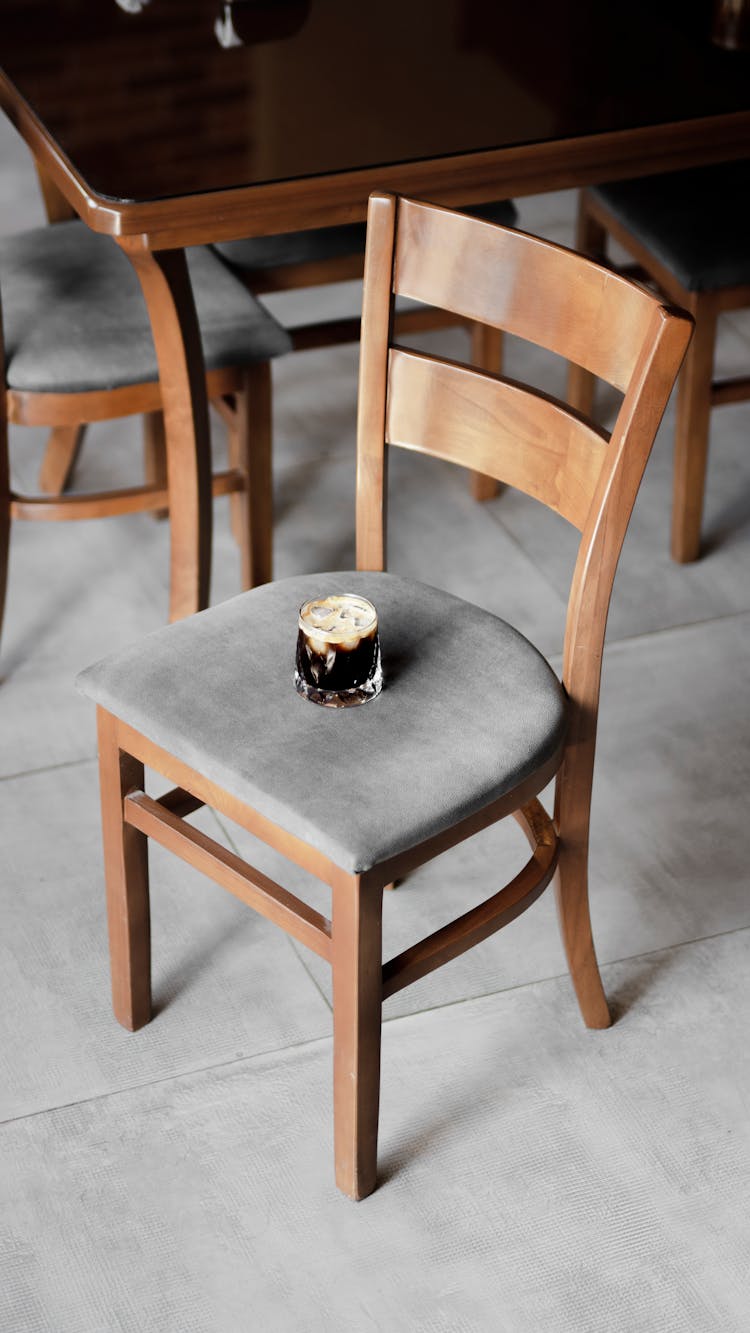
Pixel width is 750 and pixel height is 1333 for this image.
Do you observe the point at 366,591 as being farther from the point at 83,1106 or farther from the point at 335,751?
the point at 83,1106

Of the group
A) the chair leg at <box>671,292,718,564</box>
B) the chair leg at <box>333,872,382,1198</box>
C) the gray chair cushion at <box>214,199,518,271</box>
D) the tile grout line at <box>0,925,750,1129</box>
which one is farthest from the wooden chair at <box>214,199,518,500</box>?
the chair leg at <box>333,872,382,1198</box>

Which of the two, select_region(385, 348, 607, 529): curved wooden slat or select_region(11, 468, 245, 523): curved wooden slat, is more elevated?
select_region(385, 348, 607, 529): curved wooden slat

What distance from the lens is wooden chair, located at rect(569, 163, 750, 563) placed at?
251 centimetres

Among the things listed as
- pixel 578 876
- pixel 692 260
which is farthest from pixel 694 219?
pixel 578 876

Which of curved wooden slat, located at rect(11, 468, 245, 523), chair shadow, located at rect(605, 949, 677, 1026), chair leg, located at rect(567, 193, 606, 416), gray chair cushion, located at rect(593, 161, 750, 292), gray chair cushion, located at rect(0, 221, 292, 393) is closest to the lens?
chair shadow, located at rect(605, 949, 677, 1026)

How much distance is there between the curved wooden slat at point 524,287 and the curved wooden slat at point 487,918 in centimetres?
52

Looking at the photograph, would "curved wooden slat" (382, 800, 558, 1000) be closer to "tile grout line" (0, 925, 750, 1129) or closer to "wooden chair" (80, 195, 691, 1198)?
"wooden chair" (80, 195, 691, 1198)

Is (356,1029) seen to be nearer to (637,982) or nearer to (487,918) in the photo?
(487,918)

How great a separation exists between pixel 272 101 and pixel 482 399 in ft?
2.41

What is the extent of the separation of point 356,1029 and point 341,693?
331 millimetres

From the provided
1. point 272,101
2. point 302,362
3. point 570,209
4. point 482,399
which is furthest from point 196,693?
point 570,209

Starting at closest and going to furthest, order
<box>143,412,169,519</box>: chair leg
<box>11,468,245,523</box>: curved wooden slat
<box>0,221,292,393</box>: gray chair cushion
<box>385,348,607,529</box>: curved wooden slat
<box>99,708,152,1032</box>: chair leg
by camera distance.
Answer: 1. <box>385,348,607,529</box>: curved wooden slat
2. <box>99,708,152,1032</box>: chair leg
3. <box>0,221,292,393</box>: gray chair cushion
4. <box>11,468,245,523</box>: curved wooden slat
5. <box>143,412,169,519</box>: chair leg

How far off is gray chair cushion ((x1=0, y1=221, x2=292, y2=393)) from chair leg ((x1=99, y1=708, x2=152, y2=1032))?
73 centimetres

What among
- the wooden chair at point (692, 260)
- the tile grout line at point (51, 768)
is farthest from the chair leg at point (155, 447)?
the wooden chair at point (692, 260)
